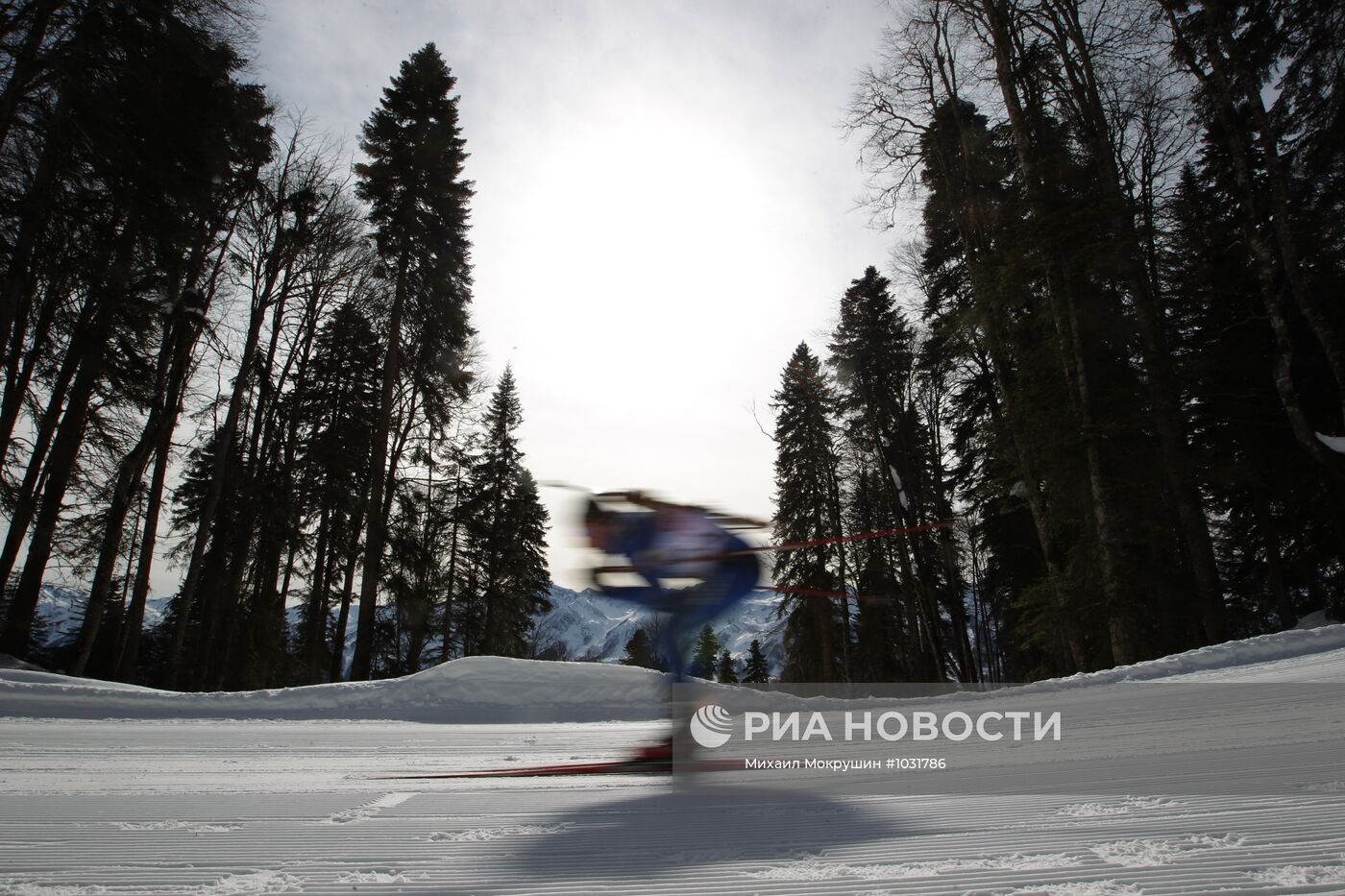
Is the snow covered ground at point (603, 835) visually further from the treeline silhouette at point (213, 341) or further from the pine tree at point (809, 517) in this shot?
the pine tree at point (809, 517)

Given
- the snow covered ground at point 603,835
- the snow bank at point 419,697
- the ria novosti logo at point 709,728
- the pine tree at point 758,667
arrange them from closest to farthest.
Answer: the snow covered ground at point 603,835 → the ria novosti logo at point 709,728 → the snow bank at point 419,697 → the pine tree at point 758,667

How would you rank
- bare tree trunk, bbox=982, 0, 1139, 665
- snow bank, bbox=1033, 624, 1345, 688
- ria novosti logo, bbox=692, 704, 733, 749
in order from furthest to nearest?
bare tree trunk, bbox=982, 0, 1139, 665, snow bank, bbox=1033, 624, 1345, 688, ria novosti logo, bbox=692, 704, 733, 749

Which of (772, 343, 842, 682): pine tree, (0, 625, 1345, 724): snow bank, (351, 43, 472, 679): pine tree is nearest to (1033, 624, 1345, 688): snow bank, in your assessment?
(0, 625, 1345, 724): snow bank

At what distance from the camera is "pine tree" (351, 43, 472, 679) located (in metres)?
16.0

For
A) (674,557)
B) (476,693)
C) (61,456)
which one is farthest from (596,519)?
(61,456)

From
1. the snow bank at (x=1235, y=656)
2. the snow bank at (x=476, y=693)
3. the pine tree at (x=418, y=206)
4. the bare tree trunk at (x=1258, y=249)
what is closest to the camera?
the snow bank at (x=1235, y=656)

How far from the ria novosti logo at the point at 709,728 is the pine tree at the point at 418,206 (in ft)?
45.0

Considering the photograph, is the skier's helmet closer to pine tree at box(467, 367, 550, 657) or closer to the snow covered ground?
the snow covered ground

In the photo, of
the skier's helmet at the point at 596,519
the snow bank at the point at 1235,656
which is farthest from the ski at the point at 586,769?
the snow bank at the point at 1235,656

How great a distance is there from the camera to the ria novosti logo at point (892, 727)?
3205 millimetres

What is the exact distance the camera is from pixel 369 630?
1468 centimetres

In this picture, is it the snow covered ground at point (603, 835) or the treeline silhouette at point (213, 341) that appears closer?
the snow covered ground at point (603, 835)

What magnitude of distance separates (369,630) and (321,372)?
26.8 ft

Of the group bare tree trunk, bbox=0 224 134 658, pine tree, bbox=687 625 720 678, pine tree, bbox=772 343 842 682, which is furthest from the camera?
pine tree, bbox=772 343 842 682
